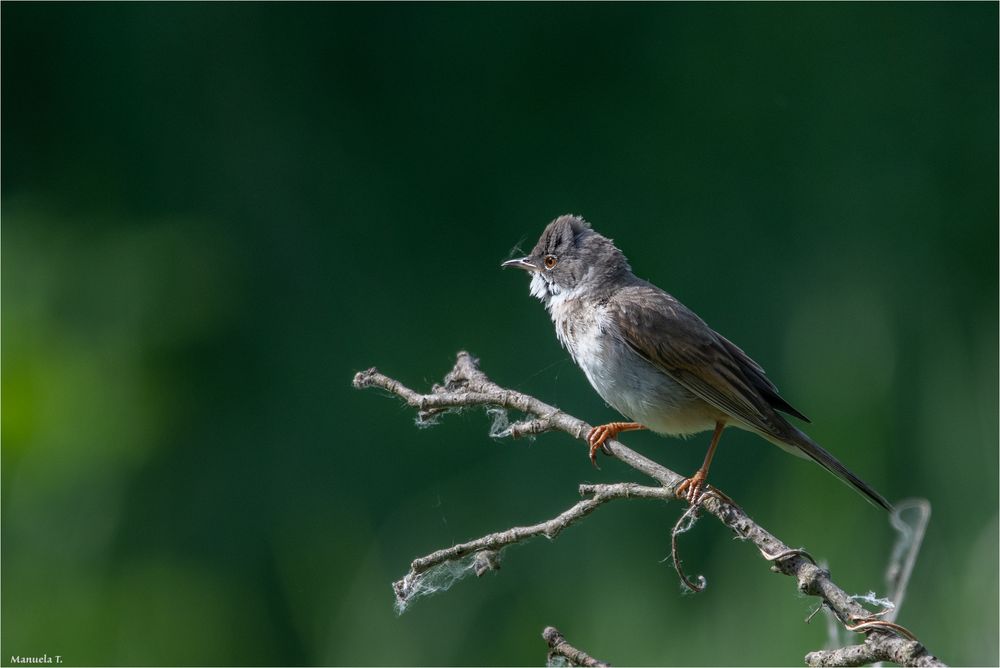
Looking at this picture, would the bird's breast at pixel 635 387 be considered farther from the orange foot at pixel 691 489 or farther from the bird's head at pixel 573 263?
the orange foot at pixel 691 489

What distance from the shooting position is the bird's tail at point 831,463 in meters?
3.45

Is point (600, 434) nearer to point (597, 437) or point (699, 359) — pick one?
point (597, 437)

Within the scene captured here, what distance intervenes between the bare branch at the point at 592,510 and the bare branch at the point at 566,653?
11.9 inches

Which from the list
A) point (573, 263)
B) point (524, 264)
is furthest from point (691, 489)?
point (524, 264)

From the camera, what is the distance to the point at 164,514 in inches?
266

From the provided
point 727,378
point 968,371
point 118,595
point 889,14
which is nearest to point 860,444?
point 727,378

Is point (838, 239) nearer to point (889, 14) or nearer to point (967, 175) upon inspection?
point (967, 175)

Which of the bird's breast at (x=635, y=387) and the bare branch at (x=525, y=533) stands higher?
the bird's breast at (x=635, y=387)

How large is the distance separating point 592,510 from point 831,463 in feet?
4.39

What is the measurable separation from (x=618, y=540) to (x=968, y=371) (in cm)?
187

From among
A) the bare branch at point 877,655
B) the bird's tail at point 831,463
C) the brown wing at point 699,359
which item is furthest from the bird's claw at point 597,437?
the bare branch at point 877,655

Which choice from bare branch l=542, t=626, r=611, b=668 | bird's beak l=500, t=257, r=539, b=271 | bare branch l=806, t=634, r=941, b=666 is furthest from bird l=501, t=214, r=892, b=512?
bare branch l=806, t=634, r=941, b=666

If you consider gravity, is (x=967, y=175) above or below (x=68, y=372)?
above

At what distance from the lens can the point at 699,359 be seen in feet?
12.5
